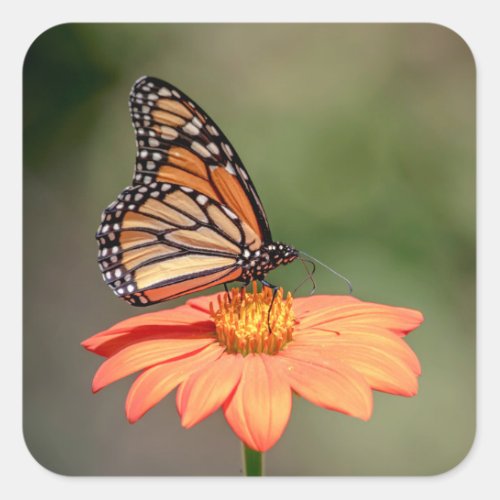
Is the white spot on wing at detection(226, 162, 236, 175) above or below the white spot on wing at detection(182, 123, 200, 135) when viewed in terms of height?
below

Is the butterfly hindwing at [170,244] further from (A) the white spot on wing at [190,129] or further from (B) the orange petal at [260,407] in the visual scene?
(B) the orange petal at [260,407]

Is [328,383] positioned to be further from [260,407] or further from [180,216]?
[180,216]

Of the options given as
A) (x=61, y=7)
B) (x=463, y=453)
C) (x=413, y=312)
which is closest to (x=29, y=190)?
(x=61, y=7)

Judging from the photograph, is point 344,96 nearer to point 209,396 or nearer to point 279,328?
point 279,328

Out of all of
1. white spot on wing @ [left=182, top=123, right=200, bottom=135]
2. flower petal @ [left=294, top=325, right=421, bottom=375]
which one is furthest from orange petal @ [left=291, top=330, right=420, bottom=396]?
white spot on wing @ [left=182, top=123, right=200, bottom=135]

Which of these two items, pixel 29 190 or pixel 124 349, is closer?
pixel 124 349

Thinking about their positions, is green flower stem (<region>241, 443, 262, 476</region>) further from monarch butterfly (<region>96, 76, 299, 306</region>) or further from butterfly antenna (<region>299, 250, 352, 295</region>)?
butterfly antenna (<region>299, 250, 352, 295</region>)
